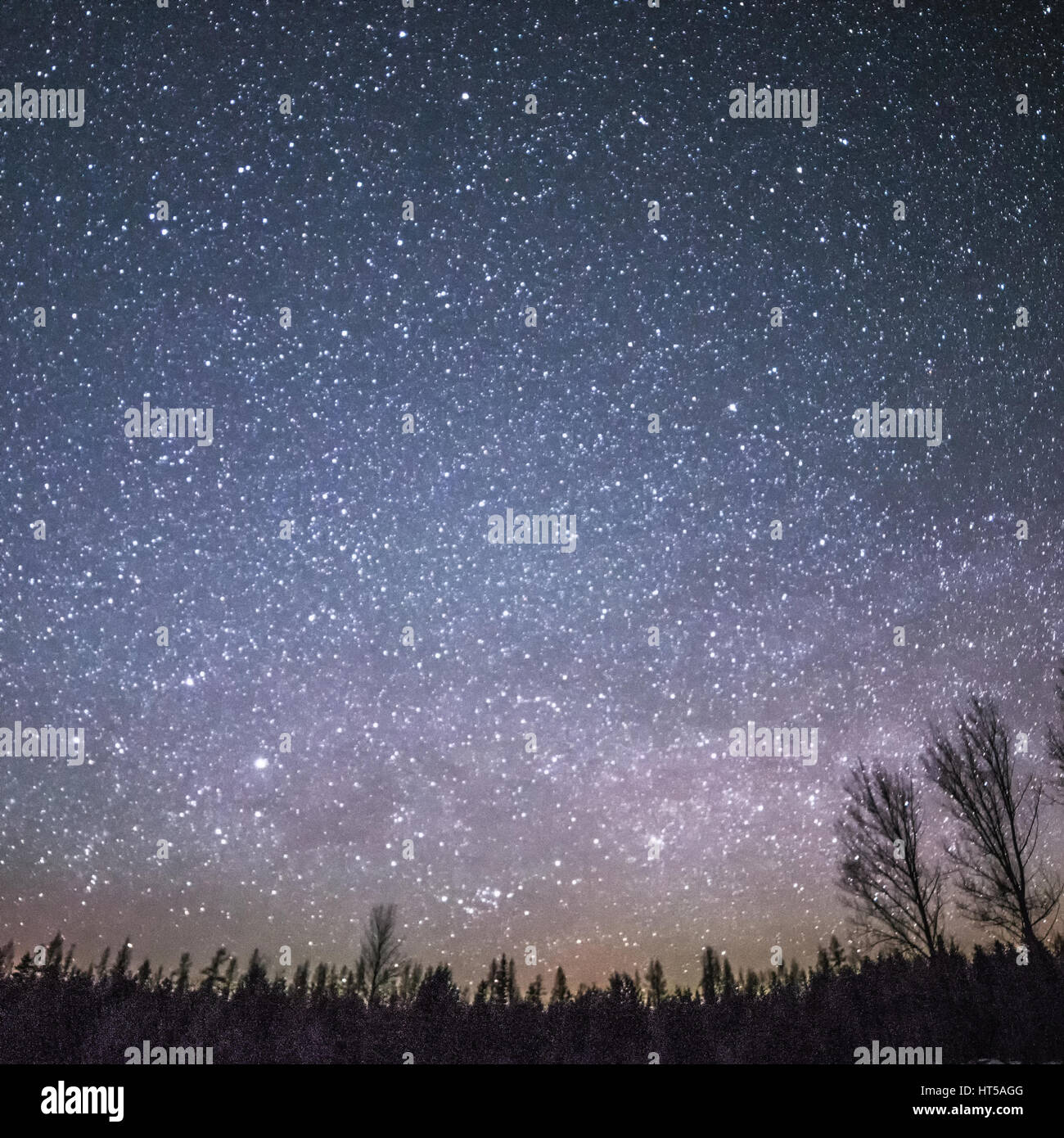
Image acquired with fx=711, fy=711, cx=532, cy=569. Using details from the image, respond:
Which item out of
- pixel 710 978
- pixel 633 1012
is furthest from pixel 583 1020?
pixel 710 978

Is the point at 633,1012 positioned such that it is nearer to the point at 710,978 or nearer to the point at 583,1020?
the point at 583,1020

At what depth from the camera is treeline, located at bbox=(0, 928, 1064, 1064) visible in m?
10.2

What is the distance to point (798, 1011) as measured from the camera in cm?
1141

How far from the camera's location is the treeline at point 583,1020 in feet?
33.4

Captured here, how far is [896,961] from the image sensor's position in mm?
13812

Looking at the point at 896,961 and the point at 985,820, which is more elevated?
the point at 985,820

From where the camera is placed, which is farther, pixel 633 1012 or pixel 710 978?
pixel 710 978

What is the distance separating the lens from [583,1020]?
11.7 metres
